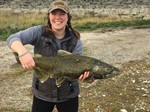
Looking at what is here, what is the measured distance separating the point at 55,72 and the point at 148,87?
487cm

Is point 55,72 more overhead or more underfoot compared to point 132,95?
more overhead

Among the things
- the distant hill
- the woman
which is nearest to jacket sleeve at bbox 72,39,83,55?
the woman

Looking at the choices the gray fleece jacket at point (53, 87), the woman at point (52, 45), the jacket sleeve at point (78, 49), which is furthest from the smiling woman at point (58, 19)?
the jacket sleeve at point (78, 49)

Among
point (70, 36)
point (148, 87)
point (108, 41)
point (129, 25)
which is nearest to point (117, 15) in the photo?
point (129, 25)

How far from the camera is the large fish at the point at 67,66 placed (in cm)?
361

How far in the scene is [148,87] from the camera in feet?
26.7

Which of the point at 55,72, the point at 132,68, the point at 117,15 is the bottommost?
the point at 117,15

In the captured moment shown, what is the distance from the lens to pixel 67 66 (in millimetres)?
3635

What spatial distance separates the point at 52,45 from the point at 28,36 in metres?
0.26

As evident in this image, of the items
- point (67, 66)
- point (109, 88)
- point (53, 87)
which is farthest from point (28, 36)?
point (109, 88)

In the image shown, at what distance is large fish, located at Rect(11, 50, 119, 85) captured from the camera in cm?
361

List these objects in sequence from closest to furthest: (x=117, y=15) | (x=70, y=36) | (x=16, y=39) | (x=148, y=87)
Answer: (x=16, y=39) < (x=70, y=36) < (x=148, y=87) < (x=117, y=15)

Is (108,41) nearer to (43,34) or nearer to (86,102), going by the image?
(86,102)

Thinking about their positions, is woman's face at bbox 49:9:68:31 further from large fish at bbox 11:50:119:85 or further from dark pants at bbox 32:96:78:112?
dark pants at bbox 32:96:78:112
